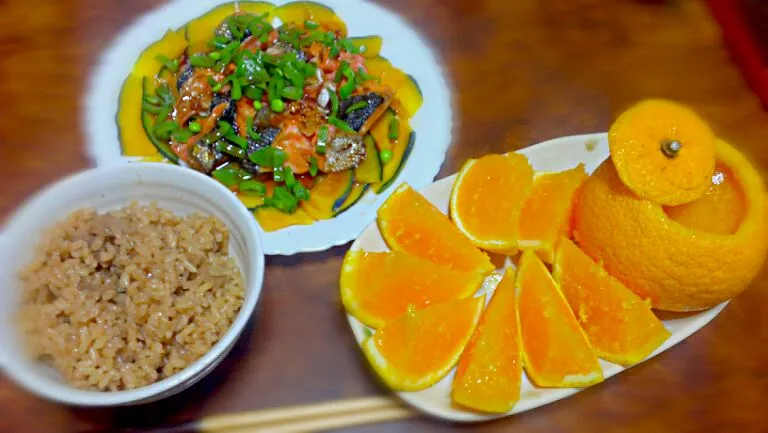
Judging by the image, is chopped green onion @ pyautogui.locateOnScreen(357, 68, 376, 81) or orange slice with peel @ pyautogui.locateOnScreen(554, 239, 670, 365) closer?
orange slice with peel @ pyautogui.locateOnScreen(554, 239, 670, 365)

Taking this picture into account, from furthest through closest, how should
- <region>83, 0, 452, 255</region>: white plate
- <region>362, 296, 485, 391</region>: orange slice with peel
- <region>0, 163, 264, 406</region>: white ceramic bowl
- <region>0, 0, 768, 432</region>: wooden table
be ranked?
<region>83, 0, 452, 255</region>: white plate < <region>0, 0, 768, 432</region>: wooden table < <region>362, 296, 485, 391</region>: orange slice with peel < <region>0, 163, 264, 406</region>: white ceramic bowl

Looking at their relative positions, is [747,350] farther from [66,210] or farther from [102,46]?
[102,46]

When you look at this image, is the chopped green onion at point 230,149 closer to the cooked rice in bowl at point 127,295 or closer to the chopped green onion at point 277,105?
the chopped green onion at point 277,105

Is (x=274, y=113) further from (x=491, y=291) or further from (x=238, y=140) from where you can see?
(x=491, y=291)

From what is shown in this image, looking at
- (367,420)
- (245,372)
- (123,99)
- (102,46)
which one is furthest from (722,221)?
(102,46)

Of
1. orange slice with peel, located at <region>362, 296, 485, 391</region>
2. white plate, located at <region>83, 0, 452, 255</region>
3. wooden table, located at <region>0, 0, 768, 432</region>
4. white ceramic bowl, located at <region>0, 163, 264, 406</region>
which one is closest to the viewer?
white ceramic bowl, located at <region>0, 163, 264, 406</region>

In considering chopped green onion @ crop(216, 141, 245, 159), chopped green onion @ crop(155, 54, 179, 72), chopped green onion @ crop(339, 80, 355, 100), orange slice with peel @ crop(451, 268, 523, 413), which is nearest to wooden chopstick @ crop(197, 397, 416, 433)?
orange slice with peel @ crop(451, 268, 523, 413)

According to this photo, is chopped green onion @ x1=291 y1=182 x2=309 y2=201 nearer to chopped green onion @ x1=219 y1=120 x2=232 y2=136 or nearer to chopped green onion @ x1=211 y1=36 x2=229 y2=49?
chopped green onion @ x1=219 y1=120 x2=232 y2=136

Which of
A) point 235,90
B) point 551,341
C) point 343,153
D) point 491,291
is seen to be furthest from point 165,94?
point 551,341
